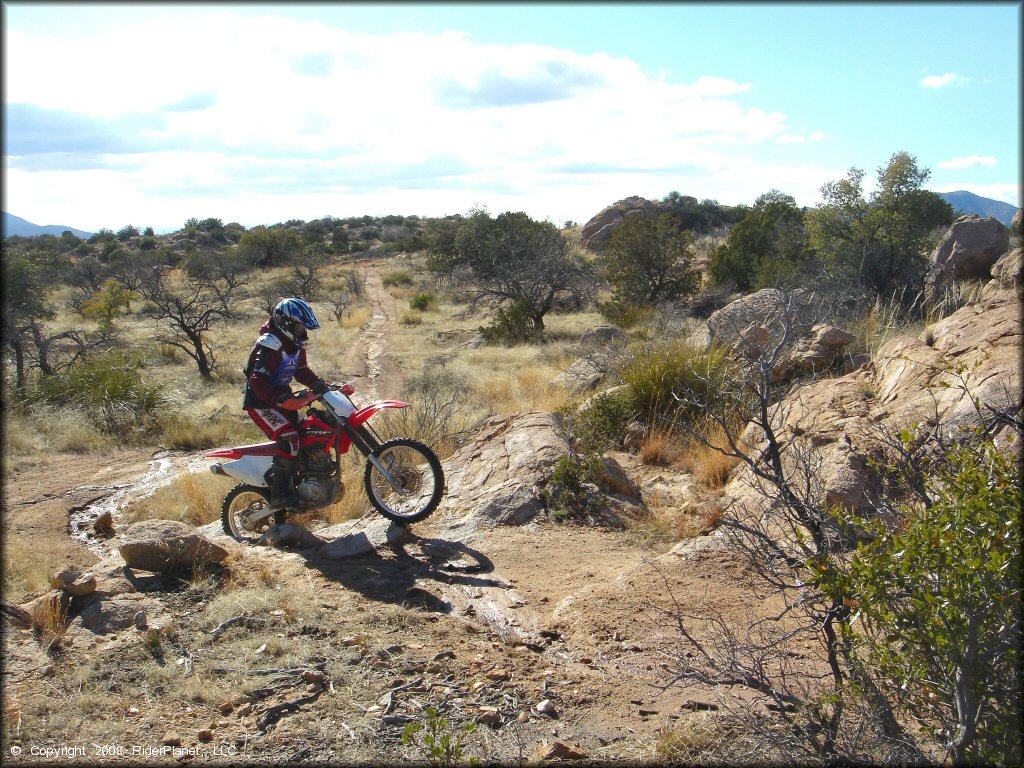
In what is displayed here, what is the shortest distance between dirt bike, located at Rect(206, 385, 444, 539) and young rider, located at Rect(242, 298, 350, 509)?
65 millimetres

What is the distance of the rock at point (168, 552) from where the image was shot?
5328mm

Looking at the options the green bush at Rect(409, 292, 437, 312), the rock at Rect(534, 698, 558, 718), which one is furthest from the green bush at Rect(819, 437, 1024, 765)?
the green bush at Rect(409, 292, 437, 312)

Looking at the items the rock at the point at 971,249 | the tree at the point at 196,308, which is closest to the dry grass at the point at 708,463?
the rock at the point at 971,249

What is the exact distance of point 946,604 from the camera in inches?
102

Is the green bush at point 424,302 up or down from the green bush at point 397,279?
down

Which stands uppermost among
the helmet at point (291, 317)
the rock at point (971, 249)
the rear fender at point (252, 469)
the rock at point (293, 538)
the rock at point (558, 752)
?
the rock at point (971, 249)

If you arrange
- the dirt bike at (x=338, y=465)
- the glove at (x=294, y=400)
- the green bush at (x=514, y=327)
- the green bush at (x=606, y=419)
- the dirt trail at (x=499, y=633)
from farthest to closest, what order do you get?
the green bush at (x=514, y=327)
the green bush at (x=606, y=419)
the dirt bike at (x=338, y=465)
the glove at (x=294, y=400)
the dirt trail at (x=499, y=633)

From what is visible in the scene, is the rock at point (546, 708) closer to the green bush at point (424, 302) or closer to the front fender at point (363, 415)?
the front fender at point (363, 415)

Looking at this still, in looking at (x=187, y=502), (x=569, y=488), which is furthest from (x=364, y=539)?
(x=187, y=502)

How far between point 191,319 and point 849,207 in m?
14.6

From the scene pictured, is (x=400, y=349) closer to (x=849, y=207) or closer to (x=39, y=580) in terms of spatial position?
(x=849, y=207)

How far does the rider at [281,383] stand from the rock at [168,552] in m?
0.96

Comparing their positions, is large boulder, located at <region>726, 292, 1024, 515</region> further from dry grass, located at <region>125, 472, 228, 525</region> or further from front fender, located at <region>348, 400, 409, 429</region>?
dry grass, located at <region>125, 472, 228, 525</region>

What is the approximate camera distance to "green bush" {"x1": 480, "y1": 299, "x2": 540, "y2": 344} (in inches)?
779
